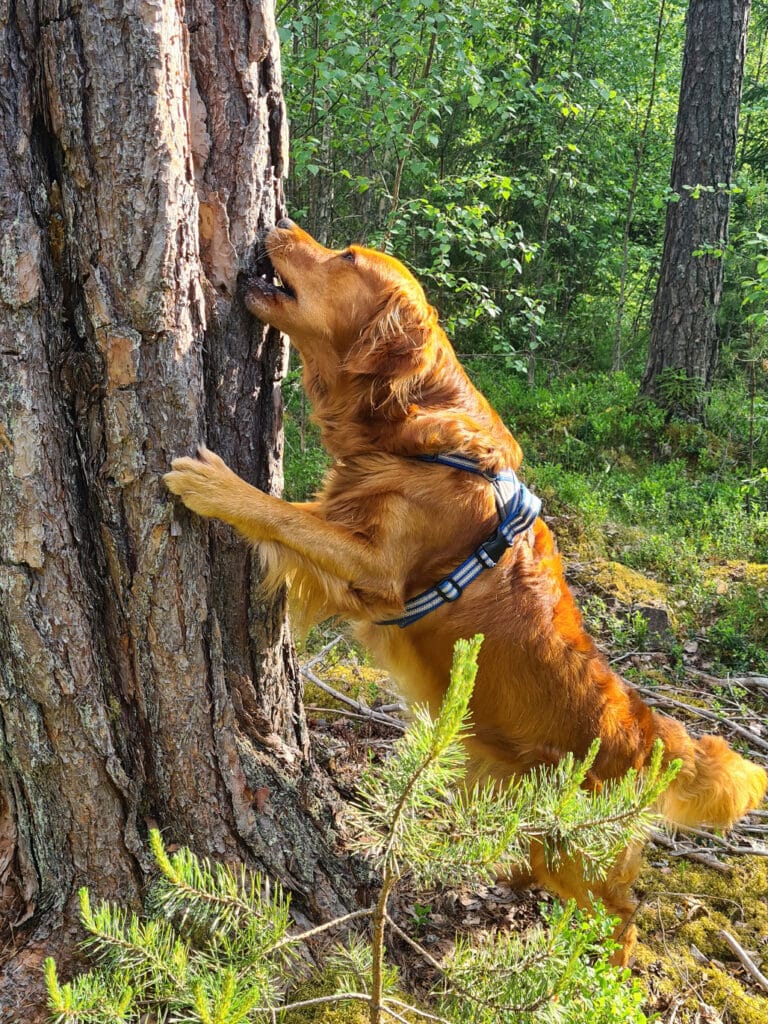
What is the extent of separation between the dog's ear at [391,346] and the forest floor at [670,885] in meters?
1.77

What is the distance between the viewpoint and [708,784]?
2.93 m

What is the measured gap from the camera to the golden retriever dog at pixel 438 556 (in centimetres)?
267

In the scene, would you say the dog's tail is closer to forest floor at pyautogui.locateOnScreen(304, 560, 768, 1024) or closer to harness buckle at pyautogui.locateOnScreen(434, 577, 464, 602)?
forest floor at pyautogui.locateOnScreen(304, 560, 768, 1024)

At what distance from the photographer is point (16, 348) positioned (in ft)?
5.95

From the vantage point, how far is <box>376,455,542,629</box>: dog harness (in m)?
2.70

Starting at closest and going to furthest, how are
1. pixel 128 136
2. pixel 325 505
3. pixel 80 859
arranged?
1. pixel 128 136
2. pixel 80 859
3. pixel 325 505

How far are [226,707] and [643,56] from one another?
12886 millimetres

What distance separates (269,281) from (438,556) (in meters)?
1.16

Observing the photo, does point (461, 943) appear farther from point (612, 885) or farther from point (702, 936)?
point (702, 936)

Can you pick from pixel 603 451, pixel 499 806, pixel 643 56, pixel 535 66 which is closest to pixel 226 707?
pixel 499 806

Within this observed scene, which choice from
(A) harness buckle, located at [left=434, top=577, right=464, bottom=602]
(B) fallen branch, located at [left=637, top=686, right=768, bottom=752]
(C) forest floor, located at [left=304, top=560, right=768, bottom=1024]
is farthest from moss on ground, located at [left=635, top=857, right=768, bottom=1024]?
(A) harness buckle, located at [left=434, top=577, right=464, bottom=602]

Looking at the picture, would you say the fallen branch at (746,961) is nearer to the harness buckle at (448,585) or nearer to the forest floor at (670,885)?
the forest floor at (670,885)

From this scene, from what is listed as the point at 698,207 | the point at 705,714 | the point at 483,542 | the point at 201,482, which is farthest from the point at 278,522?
the point at 698,207

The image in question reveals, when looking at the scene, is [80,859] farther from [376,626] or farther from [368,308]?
[368,308]
